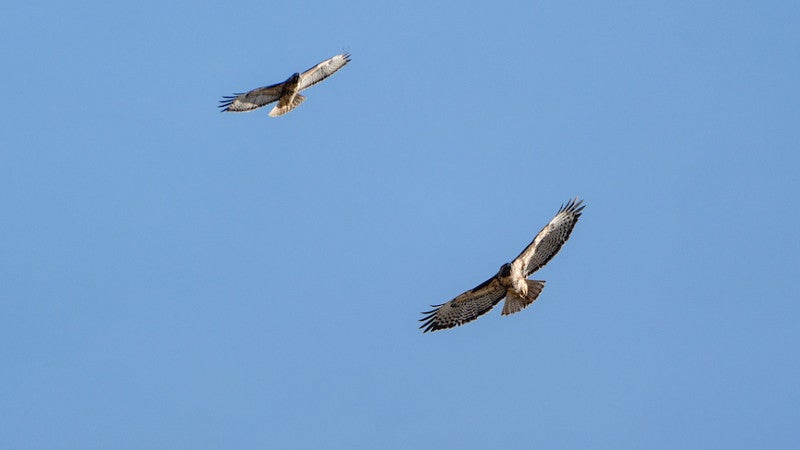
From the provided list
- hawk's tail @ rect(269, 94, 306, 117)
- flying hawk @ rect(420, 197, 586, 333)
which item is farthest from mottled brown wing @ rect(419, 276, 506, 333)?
hawk's tail @ rect(269, 94, 306, 117)

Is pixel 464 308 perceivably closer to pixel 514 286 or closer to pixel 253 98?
pixel 514 286

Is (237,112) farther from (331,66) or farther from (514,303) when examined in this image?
(514,303)

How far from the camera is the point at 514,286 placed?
61.4 feet

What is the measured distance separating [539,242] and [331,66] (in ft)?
25.3

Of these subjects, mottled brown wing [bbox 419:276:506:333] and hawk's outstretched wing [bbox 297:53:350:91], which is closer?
mottled brown wing [bbox 419:276:506:333]

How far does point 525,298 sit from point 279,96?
309 inches

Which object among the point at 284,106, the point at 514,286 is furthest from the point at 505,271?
the point at 284,106

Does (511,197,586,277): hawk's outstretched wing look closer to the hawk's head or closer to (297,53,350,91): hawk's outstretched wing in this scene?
the hawk's head

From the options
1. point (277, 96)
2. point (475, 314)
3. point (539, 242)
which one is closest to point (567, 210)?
point (539, 242)

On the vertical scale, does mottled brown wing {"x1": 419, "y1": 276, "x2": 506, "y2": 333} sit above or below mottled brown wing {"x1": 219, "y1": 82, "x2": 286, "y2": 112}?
below

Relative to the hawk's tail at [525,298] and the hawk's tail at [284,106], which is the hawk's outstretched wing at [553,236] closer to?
the hawk's tail at [525,298]

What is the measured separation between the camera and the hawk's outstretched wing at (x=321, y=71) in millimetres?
24891

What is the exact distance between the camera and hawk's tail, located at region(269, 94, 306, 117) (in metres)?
24.6

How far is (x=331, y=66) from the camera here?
83.3 feet
